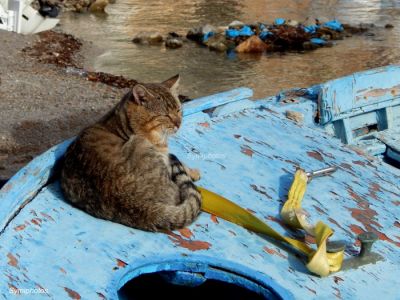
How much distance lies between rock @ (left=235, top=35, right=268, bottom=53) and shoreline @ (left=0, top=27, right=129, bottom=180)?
3.14m

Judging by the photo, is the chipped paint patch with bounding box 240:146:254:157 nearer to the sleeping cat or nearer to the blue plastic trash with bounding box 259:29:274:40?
the sleeping cat

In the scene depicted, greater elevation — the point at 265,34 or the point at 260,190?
the point at 260,190

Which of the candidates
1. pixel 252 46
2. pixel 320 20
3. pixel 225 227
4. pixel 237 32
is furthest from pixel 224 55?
pixel 225 227

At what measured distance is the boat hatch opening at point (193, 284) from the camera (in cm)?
296

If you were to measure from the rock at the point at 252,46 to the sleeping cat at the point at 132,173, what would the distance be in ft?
35.3

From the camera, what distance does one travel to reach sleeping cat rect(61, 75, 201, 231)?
3.11 m

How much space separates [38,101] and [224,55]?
18.1 ft

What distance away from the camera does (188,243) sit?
3141mm

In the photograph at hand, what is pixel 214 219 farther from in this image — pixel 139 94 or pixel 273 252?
pixel 139 94

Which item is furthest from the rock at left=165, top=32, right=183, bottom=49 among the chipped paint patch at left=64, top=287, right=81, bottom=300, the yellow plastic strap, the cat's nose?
the chipped paint patch at left=64, top=287, right=81, bottom=300

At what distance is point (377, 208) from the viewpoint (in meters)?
3.83

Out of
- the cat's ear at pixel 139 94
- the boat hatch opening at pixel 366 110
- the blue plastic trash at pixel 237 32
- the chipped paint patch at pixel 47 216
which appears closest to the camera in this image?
the chipped paint patch at pixel 47 216

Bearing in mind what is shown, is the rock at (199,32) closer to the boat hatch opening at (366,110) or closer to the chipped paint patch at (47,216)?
the boat hatch opening at (366,110)

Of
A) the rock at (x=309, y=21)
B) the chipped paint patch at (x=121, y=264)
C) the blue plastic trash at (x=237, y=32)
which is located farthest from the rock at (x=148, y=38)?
the chipped paint patch at (x=121, y=264)
